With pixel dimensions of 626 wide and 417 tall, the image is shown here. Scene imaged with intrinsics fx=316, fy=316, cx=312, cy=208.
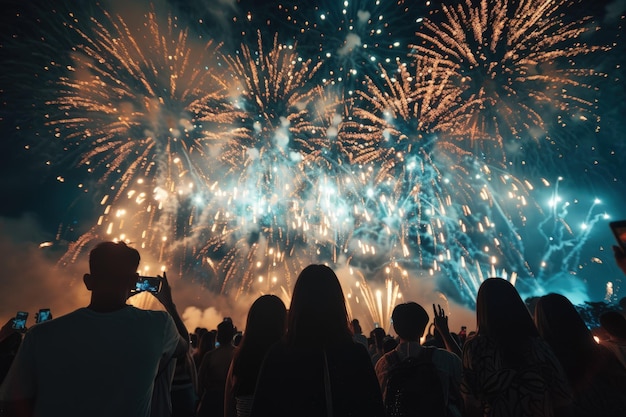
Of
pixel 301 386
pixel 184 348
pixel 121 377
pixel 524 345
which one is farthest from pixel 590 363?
pixel 121 377

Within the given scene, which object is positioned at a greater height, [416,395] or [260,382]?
[260,382]

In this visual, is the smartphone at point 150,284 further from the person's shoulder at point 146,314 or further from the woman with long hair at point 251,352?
the woman with long hair at point 251,352

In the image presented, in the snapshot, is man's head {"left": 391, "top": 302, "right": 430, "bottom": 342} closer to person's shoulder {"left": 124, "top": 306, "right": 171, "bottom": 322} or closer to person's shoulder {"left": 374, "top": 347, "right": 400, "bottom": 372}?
person's shoulder {"left": 374, "top": 347, "right": 400, "bottom": 372}

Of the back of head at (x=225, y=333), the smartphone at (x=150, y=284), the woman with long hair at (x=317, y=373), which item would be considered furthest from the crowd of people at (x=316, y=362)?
the back of head at (x=225, y=333)

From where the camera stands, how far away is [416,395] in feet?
10.4

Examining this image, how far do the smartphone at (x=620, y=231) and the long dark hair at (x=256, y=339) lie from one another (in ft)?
11.5

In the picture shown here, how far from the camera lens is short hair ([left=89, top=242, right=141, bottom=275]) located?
8.07 feet

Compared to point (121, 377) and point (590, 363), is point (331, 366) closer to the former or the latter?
point (121, 377)

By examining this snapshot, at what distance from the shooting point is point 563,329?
126 inches

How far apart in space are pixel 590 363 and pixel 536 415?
0.92m

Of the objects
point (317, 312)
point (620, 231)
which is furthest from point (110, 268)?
point (620, 231)

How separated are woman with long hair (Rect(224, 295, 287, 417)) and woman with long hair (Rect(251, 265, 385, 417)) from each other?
43.0 inches

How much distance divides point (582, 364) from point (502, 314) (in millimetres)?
951

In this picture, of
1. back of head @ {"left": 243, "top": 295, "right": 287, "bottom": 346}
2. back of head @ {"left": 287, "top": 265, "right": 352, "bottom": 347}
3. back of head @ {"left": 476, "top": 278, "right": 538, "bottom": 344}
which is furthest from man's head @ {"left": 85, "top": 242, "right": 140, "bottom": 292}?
back of head @ {"left": 476, "top": 278, "right": 538, "bottom": 344}
